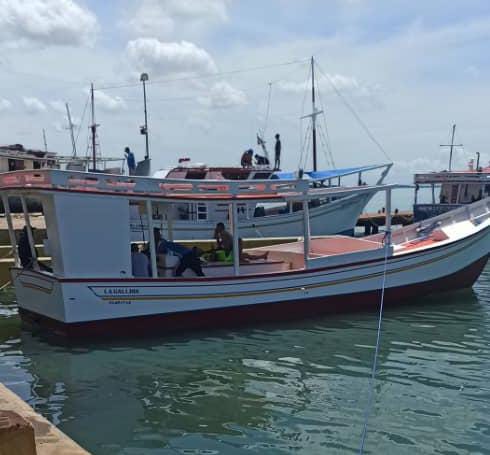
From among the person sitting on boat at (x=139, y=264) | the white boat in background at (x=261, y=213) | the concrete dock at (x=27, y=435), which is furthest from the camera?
the white boat in background at (x=261, y=213)

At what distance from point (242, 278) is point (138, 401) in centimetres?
432

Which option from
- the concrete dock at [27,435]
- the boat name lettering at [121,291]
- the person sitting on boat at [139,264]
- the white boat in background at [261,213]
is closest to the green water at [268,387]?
the boat name lettering at [121,291]

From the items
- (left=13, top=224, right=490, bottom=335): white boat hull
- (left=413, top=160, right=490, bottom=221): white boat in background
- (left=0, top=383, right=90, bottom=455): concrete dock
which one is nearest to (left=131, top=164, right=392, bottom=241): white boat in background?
(left=413, top=160, right=490, bottom=221): white boat in background

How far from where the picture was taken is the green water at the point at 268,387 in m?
7.17

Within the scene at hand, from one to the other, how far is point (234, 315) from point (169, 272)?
1497 millimetres

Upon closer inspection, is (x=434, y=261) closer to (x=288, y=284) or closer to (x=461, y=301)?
(x=461, y=301)

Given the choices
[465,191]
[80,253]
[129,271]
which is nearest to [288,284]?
[129,271]

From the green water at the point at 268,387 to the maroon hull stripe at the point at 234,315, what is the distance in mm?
261

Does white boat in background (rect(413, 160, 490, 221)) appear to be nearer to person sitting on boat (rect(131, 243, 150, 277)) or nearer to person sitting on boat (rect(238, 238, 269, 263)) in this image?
person sitting on boat (rect(238, 238, 269, 263))

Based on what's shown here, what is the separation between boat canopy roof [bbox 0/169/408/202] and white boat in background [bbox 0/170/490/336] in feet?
0.06

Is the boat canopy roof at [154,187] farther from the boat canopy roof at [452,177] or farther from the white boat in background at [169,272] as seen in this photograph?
the boat canopy roof at [452,177]

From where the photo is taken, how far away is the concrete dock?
137 inches

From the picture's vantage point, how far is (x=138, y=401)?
8.45 metres

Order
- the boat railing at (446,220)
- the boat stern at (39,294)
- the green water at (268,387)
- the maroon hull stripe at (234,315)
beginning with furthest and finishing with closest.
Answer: the boat railing at (446,220)
the maroon hull stripe at (234,315)
the boat stern at (39,294)
the green water at (268,387)
